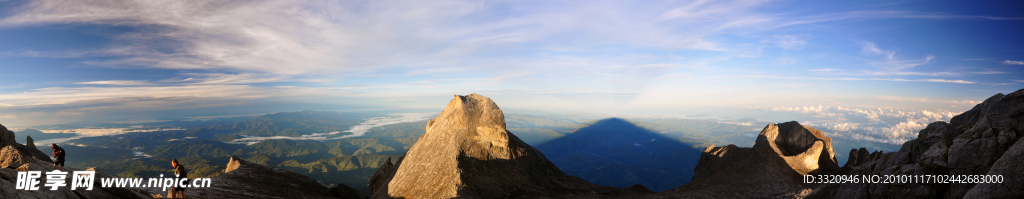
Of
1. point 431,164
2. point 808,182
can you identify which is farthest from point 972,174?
point 431,164

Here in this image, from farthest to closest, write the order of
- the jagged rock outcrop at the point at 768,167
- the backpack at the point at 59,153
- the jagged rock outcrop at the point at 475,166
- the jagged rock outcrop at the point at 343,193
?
the jagged rock outcrop at the point at 343,193
the jagged rock outcrop at the point at 768,167
the jagged rock outcrop at the point at 475,166
the backpack at the point at 59,153

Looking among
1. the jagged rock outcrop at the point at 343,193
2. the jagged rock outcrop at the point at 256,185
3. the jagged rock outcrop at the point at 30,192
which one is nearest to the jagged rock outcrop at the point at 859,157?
the jagged rock outcrop at the point at 256,185

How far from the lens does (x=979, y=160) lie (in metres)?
17.4

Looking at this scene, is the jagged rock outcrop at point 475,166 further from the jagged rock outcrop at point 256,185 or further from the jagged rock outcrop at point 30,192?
the jagged rock outcrop at point 30,192

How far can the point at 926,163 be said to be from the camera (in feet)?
61.9

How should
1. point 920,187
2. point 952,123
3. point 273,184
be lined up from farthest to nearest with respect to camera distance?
1. point 273,184
2. point 952,123
3. point 920,187

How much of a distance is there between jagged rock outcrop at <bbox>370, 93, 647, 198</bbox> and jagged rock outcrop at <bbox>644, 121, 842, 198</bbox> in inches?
500

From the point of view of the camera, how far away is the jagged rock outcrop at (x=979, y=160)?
14.9 m

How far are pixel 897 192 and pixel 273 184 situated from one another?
64.9 meters

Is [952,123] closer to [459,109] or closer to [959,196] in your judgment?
[959,196]

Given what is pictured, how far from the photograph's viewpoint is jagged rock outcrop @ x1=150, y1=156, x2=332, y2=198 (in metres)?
36.1

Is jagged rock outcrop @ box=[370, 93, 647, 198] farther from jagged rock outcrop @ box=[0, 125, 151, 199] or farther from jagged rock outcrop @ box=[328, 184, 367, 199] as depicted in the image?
jagged rock outcrop @ box=[0, 125, 151, 199]

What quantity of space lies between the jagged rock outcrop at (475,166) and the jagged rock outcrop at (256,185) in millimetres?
12655

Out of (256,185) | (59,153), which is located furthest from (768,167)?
(59,153)
